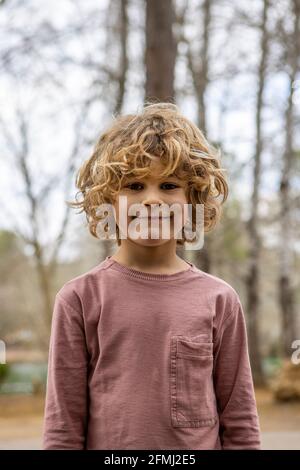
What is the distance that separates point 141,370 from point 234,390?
0.27 m

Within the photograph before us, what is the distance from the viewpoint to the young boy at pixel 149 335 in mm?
1671

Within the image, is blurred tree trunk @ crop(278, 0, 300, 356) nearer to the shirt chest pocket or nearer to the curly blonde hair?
the curly blonde hair

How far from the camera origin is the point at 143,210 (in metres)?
1.72

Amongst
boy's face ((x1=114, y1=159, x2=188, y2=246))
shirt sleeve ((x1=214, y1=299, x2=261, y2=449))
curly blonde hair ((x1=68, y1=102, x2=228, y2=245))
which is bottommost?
shirt sleeve ((x1=214, y1=299, x2=261, y2=449))

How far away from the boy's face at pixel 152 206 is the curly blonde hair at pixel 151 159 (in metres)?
0.02

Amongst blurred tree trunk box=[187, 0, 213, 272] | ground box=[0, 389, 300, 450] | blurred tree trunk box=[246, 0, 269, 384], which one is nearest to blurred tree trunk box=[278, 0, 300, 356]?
blurred tree trunk box=[246, 0, 269, 384]

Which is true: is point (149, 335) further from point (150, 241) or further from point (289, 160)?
point (289, 160)

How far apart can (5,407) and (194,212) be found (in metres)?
12.7

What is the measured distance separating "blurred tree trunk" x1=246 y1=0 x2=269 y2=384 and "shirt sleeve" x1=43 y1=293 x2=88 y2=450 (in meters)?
10.7

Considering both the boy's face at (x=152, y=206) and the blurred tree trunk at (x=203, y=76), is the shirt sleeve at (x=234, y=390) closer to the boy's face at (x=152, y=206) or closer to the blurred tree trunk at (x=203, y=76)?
the boy's face at (x=152, y=206)

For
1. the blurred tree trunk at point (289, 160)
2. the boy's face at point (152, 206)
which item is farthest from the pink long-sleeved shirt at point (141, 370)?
the blurred tree trunk at point (289, 160)

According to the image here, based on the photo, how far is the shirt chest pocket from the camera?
5.49ft
